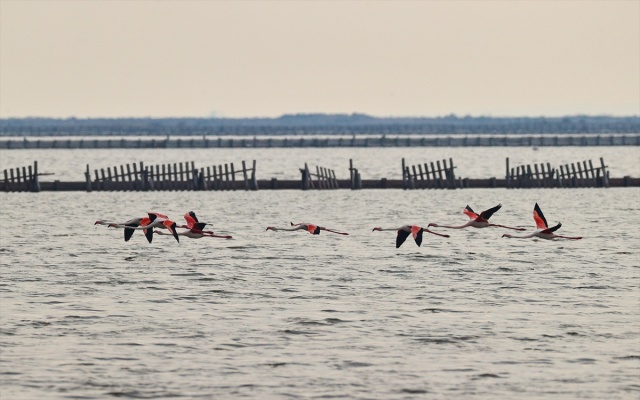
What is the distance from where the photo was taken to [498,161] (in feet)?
579

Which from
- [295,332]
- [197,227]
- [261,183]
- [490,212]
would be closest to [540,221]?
[490,212]

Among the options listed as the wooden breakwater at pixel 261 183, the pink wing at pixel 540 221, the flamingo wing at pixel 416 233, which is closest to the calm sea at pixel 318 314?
the flamingo wing at pixel 416 233

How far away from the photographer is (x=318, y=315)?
34.2 m

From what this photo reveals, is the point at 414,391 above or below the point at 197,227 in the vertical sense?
below

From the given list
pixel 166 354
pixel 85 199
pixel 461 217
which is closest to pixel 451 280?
pixel 166 354

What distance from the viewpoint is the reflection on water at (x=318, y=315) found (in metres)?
26.1

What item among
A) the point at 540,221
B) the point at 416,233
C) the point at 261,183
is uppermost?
the point at 540,221

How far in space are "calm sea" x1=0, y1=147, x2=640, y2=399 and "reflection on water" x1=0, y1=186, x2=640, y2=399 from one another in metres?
0.08

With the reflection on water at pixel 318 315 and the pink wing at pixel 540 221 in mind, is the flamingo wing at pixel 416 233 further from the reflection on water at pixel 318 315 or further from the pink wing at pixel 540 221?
the pink wing at pixel 540 221

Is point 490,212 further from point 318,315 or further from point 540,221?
point 318,315

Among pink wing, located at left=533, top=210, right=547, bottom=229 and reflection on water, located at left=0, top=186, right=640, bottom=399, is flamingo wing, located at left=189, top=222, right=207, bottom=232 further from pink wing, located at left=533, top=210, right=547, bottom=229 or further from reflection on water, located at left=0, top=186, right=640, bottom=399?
pink wing, located at left=533, top=210, right=547, bottom=229

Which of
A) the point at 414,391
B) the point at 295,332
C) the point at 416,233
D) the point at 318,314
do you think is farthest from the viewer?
the point at 318,314

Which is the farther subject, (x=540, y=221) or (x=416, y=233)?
(x=540, y=221)

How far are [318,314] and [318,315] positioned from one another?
0.19 m
